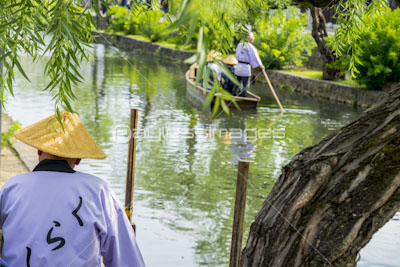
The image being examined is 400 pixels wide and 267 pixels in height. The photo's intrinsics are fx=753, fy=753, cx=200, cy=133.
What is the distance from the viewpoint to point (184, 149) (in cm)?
1056

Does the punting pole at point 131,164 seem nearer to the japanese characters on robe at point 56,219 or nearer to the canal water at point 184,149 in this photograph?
the canal water at point 184,149

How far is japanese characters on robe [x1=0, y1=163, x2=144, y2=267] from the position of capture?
2586 millimetres

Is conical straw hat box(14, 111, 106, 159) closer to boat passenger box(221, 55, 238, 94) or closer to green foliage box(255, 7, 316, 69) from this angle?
boat passenger box(221, 55, 238, 94)

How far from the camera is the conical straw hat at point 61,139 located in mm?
2752

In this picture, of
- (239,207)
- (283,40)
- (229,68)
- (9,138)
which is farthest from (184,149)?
(283,40)

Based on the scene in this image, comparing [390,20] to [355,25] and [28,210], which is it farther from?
[28,210]

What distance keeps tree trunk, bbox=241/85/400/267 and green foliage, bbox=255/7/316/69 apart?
18.4 metres

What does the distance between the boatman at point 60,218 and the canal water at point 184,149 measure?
1.03 meters

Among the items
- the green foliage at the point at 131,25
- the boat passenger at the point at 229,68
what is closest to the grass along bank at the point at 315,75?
the boat passenger at the point at 229,68

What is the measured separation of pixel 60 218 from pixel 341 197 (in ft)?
3.16

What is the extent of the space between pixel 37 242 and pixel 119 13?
110ft

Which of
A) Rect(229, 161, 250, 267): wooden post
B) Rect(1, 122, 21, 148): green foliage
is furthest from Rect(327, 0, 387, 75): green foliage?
Rect(1, 122, 21, 148): green foliage

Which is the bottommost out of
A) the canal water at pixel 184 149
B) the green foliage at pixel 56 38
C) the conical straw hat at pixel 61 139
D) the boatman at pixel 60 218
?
the canal water at pixel 184 149

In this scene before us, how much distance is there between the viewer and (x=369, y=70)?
1630 centimetres
